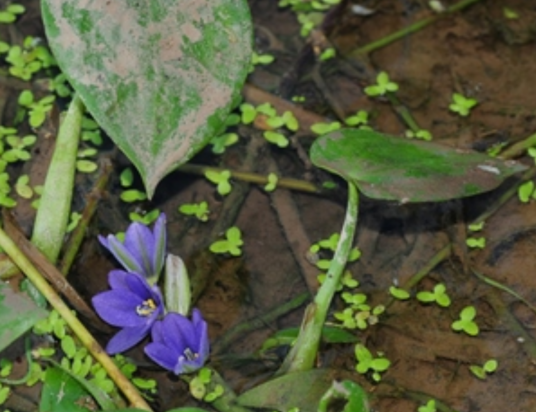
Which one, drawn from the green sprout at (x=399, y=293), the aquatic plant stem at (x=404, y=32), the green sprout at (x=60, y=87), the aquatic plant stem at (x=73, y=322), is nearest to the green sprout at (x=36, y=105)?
the green sprout at (x=60, y=87)

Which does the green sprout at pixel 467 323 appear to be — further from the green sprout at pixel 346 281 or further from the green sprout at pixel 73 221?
the green sprout at pixel 73 221

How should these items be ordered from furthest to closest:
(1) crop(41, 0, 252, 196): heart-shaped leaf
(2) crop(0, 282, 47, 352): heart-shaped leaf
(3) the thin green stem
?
(3) the thin green stem
(1) crop(41, 0, 252, 196): heart-shaped leaf
(2) crop(0, 282, 47, 352): heart-shaped leaf

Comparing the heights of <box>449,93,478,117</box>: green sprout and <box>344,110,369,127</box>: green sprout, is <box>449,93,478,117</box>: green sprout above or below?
above

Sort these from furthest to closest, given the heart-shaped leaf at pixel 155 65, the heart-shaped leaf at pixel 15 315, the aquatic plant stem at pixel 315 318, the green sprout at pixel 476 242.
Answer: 1. the green sprout at pixel 476 242
2. the aquatic plant stem at pixel 315 318
3. the heart-shaped leaf at pixel 155 65
4. the heart-shaped leaf at pixel 15 315

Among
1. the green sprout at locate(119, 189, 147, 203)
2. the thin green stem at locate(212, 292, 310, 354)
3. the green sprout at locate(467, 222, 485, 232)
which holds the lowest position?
the thin green stem at locate(212, 292, 310, 354)

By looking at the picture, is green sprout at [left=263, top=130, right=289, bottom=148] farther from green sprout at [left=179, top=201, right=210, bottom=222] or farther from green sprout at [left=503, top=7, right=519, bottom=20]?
green sprout at [left=503, top=7, right=519, bottom=20]

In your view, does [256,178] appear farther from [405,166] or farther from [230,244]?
[405,166]

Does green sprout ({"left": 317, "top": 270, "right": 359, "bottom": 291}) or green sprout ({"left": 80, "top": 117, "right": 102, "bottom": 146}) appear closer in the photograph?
green sprout ({"left": 317, "top": 270, "right": 359, "bottom": 291})

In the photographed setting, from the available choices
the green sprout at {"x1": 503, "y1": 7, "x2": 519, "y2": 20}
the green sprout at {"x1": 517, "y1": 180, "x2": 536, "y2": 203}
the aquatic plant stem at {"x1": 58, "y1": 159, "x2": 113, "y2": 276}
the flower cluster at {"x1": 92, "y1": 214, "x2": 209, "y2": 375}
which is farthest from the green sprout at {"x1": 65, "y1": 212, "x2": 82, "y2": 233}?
the green sprout at {"x1": 503, "y1": 7, "x2": 519, "y2": 20}
